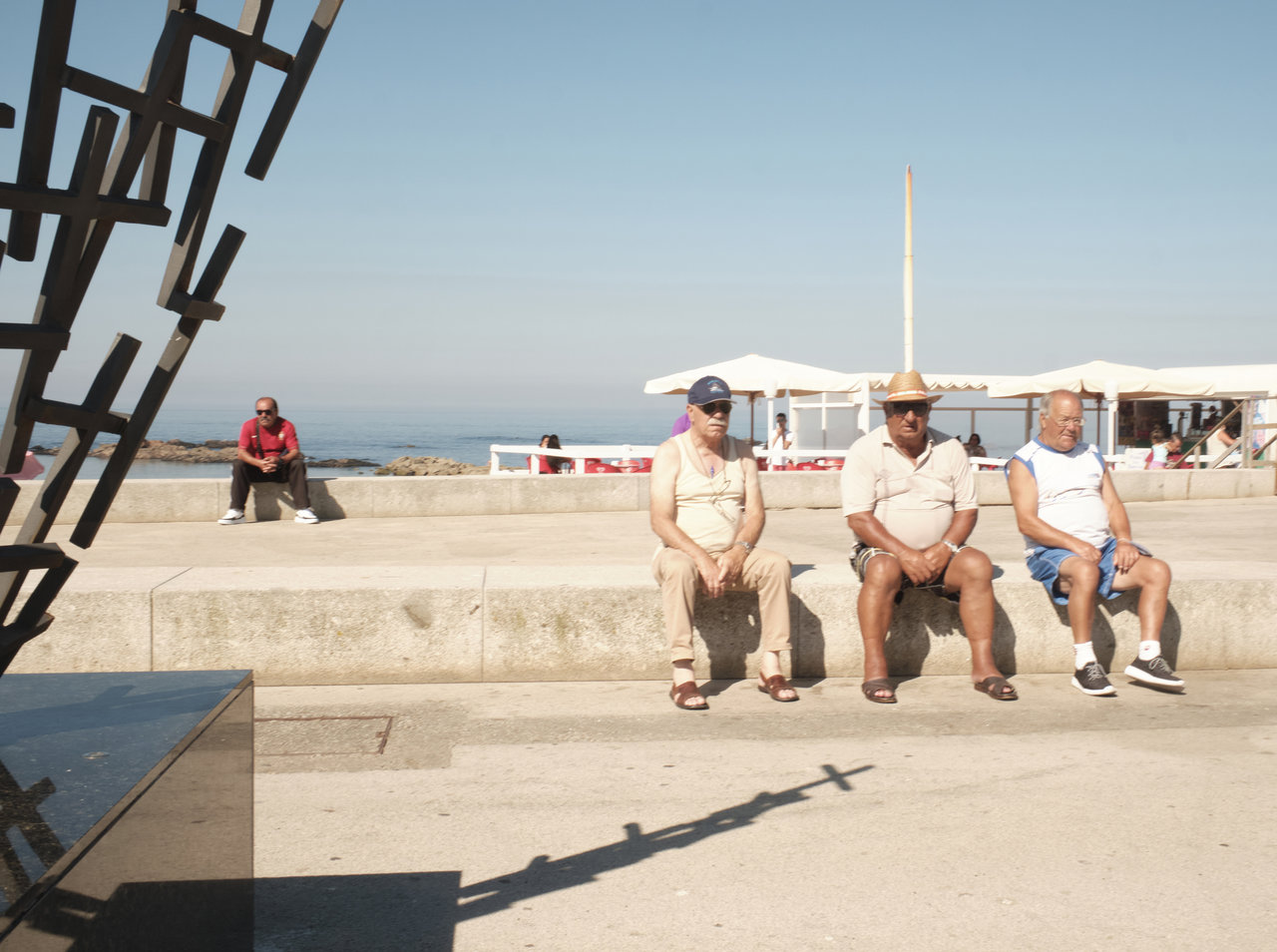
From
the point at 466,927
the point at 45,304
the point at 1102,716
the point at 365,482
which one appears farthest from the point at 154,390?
the point at 365,482

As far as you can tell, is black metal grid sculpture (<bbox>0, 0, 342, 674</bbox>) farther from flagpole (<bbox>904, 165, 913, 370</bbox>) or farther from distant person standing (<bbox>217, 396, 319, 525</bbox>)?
flagpole (<bbox>904, 165, 913, 370</bbox>)

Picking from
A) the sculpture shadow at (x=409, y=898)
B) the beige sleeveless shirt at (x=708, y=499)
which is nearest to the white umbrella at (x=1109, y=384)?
the beige sleeveless shirt at (x=708, y=499)

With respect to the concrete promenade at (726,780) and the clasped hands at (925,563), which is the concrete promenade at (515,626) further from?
the clasped hands at (925,563)

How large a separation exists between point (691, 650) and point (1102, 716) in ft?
6.30

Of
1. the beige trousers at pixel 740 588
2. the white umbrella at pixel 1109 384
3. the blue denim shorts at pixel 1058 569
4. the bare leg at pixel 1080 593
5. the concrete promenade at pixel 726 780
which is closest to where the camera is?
the concrete promenade at pixel 726 780

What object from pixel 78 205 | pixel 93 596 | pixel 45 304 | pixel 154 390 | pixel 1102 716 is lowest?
pixel 1102 716

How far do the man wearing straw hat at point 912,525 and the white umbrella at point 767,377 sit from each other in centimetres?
1485

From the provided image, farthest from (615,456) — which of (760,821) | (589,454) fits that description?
(760,821)

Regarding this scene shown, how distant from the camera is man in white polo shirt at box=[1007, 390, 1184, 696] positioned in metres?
5.82

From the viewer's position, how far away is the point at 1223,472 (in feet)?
58.4

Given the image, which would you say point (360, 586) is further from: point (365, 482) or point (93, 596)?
point (365, 482)

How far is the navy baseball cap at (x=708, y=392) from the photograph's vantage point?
5977 millimetres

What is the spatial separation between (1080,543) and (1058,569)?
18 centimetres

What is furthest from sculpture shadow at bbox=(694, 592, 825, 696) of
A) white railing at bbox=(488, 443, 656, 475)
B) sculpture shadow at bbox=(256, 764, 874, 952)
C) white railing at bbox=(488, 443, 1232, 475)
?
white railing at bbox=(488, 443, 656, 475)
